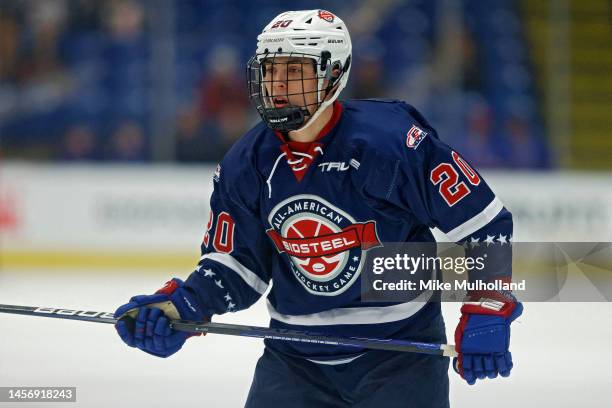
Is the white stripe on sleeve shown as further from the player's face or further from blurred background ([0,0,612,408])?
blurred background ([0,0,612,408])

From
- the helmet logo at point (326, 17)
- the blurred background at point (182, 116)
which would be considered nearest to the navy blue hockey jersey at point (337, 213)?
the helmet logo at point (326, 17)

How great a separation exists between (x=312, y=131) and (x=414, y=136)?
28 cm

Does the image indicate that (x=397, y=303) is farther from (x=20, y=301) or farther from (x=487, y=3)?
(x=487, y=3)

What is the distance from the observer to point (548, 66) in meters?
7.12

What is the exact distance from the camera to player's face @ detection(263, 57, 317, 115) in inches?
94.8

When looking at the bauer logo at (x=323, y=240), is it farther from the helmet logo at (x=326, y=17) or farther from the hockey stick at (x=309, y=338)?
the helmet logo at (x=326, y=17)

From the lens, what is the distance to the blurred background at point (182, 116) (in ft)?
21.6

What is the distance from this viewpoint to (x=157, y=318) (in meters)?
2.49

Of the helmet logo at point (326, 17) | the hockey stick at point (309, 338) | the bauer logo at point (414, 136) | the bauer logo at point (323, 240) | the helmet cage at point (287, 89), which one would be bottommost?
the hockey stick at point (309, 338)

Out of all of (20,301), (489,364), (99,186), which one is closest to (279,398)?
(489,364)

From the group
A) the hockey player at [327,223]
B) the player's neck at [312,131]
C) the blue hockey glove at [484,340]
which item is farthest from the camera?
the player's neck at [312,131]

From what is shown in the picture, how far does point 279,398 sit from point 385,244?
0.48 meters

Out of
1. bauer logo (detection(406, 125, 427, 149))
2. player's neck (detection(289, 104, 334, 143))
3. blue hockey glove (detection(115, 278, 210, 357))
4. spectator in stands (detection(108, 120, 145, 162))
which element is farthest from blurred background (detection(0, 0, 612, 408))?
bauer logo (detection(406, 125, 427, 149))

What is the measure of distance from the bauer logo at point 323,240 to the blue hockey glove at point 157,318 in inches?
13.0
